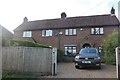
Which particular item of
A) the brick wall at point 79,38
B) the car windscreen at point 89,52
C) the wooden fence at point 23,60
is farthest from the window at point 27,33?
the wooden fence at point 23,60

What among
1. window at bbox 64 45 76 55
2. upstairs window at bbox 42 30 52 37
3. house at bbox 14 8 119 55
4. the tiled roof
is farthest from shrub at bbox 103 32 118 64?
upstairs window at bbox 42 30 52 37

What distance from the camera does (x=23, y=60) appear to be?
461 inches

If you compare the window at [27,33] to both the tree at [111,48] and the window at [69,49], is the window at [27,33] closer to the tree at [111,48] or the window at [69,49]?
the window at [69,49]

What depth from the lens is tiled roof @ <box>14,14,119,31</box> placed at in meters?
31.4

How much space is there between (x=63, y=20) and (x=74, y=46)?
5.47 meters

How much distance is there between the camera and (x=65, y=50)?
32.9m

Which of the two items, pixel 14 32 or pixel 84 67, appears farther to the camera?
pixel 14 32

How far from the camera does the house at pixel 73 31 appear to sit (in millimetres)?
31078

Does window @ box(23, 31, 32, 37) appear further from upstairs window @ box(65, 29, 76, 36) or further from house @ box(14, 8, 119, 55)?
upstairs window @ box(65, 29, 76, 36)

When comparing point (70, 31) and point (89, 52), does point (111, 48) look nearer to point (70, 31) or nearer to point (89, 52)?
point (89, 52)

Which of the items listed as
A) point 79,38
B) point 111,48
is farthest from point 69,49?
point 111,48

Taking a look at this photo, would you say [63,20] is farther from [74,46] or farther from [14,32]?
[14,32]

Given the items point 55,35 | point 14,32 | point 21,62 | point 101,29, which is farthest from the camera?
point 14,32

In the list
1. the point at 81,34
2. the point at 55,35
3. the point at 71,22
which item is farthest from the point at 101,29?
the point at 55,35
